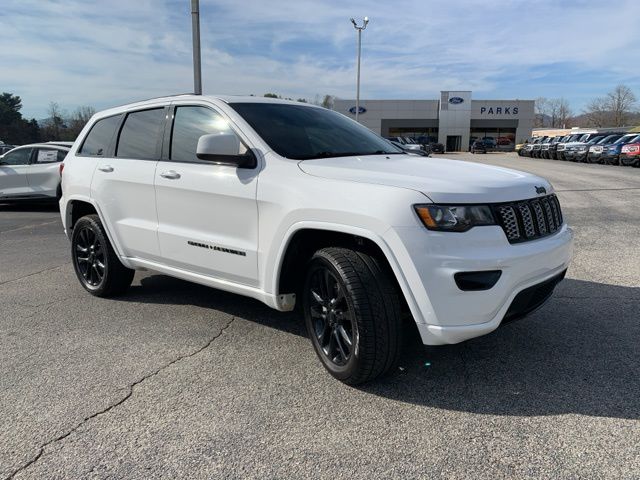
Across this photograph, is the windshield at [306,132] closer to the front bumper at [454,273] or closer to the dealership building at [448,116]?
the front bumper at [454,273]

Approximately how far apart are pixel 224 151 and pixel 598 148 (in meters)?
31.2

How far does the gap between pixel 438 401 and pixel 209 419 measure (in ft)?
4.32

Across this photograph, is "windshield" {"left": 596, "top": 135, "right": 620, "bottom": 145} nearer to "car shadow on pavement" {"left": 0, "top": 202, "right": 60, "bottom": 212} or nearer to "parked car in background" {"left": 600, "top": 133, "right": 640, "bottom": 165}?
"parked car in background" {"left": 600, "top": 133, "right": 640, "bottom": 165}

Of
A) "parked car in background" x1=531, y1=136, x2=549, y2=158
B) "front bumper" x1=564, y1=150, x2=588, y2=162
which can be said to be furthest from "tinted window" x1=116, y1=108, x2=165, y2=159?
"parked car in background" x1=531, y1=136, x2=549, y2=158

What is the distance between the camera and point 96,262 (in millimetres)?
5195

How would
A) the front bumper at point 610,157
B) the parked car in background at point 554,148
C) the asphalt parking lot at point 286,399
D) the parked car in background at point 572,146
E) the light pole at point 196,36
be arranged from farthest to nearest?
the parked car in background at point 554,148 → the parked car in background at point 572,146 → the front bumper at point 610,157 → the light pole at point 196,36 → the asphalt parking lot at point 286,399

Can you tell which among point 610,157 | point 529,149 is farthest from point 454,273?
point 529,149

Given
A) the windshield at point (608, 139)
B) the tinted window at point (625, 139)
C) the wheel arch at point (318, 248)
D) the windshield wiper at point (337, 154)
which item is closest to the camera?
the wheel arch at point (318, 248)

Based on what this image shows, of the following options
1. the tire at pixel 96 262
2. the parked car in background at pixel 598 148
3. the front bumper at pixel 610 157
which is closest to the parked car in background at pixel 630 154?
the front bumper at pixel 610 157

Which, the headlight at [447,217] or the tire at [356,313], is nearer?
the headlight at [447,217]

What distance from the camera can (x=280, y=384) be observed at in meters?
3.33

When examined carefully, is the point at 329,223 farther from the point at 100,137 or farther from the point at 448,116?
the point at 448,116

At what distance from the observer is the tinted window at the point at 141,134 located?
4520mm

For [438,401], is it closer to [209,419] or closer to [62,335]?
[209,419]
